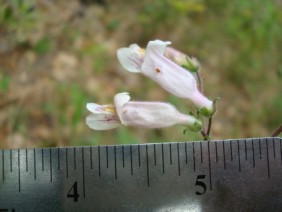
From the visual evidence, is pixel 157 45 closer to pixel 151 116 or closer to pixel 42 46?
pixel 151 116

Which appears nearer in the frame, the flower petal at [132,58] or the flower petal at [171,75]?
the flower petal at [171,75]

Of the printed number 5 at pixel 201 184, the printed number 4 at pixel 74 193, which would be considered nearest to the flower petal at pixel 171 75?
the printed number 5 at pixel 201 184

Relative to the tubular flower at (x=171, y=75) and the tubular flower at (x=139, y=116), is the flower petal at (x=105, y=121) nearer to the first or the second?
the tubular flower at (x=139, y=116)

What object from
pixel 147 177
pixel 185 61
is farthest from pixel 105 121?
pixel 185 61

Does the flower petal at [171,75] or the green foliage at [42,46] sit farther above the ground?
the green foliage at [42,46]

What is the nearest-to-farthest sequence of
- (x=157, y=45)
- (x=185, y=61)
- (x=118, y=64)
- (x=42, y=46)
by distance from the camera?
1. (x=157, y=45)
2. (x=185, y=61)
3. (x=42, y=46)
4. (x=118, y=64)

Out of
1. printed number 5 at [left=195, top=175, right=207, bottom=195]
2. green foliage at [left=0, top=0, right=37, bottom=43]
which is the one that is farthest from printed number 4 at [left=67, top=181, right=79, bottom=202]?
green foliage at [left=0, top=0, right=37, bottom=43]

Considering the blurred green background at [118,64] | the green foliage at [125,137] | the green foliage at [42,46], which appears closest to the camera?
the green foliage at [125,137]
